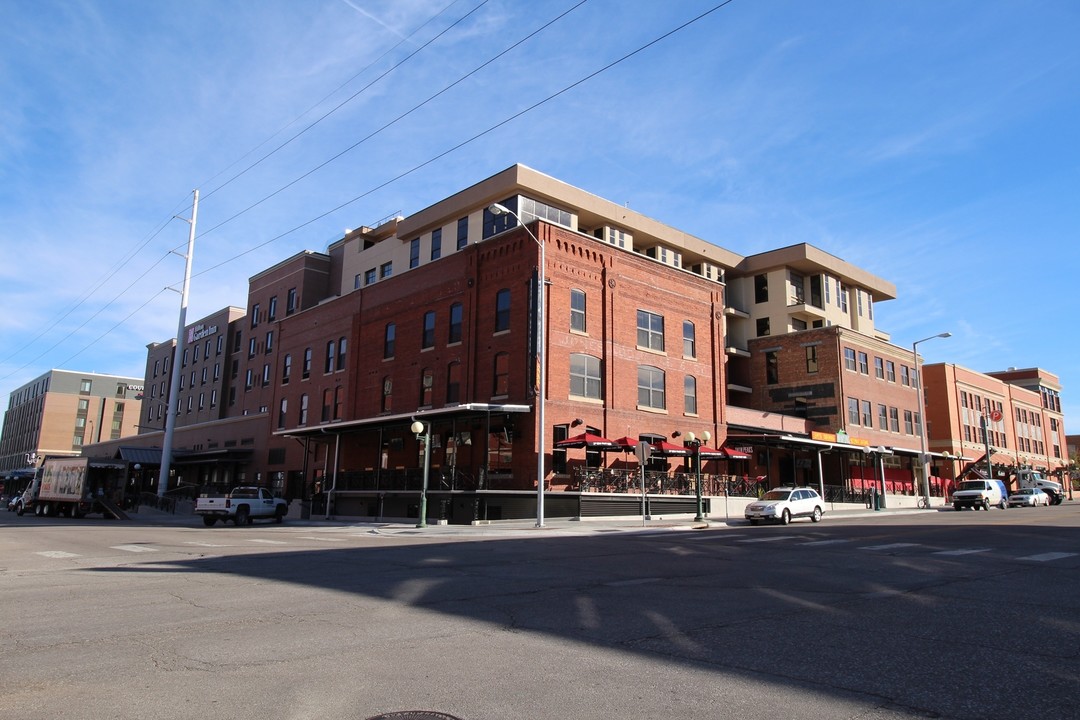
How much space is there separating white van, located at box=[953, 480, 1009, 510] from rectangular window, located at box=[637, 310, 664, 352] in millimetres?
19140

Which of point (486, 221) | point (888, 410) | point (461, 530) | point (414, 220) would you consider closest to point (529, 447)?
point (461, 530)

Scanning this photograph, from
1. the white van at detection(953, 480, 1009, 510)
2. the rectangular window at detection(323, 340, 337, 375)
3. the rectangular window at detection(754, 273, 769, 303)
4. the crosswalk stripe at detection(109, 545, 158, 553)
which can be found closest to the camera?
the crosswalk stripe at detection(109, 545, 158, 553)

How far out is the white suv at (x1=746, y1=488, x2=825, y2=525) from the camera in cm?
2867

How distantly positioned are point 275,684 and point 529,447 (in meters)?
26.1

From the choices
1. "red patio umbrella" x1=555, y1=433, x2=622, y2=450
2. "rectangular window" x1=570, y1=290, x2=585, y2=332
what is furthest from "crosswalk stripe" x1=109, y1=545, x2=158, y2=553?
"rectangular window" x1=570, y1=290, x2=585, y2=332

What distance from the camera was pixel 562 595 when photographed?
9.82 m

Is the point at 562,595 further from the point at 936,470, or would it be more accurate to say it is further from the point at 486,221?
the point at 936,470

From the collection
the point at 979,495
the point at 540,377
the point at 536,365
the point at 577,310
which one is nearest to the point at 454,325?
the point at 577,310

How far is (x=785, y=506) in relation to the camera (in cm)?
2909

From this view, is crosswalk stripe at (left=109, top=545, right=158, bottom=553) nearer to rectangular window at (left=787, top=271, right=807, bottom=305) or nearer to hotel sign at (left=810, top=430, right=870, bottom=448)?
hotel sign at (left=810, top=430, right=870, bottom=448)

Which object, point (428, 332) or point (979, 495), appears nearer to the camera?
point (428, 332)

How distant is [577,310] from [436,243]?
13.3 meters

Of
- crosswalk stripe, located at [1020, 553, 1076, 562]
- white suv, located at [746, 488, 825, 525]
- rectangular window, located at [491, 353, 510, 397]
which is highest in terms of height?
rectangular window, located at [491, 353, 510, 397]

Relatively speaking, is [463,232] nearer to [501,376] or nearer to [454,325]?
[454,325]
